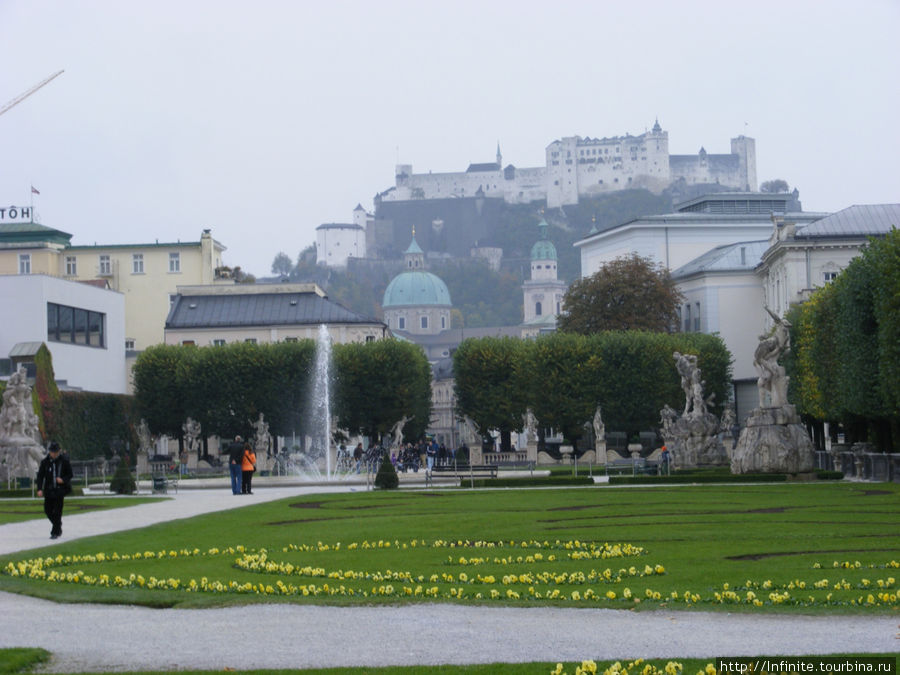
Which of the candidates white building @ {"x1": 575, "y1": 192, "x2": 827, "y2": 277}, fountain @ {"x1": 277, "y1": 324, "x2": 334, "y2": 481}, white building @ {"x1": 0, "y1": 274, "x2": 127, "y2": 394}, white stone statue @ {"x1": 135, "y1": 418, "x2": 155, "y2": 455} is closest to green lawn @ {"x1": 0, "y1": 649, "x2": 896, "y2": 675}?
white building @ {"x1": 0, "y1": 274, "x2": 127, "y2": 394}

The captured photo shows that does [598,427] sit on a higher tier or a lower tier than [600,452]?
higher

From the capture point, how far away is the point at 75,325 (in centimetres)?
7719

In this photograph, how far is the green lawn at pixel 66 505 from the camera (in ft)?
105

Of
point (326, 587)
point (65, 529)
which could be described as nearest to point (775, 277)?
point (65, 529)

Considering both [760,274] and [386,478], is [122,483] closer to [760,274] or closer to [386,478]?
[386,478]

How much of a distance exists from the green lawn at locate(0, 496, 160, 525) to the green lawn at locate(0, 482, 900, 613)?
4.54 metres

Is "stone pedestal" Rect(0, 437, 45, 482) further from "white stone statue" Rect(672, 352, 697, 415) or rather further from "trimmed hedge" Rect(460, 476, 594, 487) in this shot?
"white stone statue" Rect(672, 352, 697, 415)

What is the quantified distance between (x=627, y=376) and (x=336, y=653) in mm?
65973

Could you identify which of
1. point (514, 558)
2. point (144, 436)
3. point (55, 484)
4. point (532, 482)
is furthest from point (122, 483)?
point (144, 436)

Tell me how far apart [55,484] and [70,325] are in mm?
53010

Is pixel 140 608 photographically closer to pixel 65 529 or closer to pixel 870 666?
pixel 870 666

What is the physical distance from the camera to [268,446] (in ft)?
238

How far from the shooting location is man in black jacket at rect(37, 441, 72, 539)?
82.0 ft

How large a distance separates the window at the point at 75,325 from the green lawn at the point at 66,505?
112 feet
